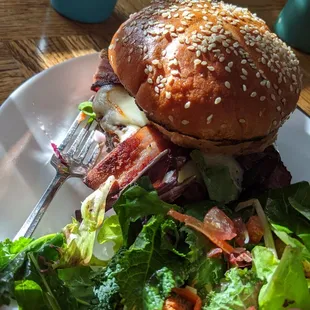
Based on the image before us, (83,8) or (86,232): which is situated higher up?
(83,8)

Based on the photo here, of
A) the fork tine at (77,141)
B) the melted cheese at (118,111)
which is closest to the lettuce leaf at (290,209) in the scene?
the melted cheese at (118,111)

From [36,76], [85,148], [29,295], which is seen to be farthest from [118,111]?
[29,295]

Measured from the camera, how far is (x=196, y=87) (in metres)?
1.38

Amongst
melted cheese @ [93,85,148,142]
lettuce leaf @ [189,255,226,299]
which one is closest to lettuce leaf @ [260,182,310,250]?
lettuce leaf @ [189,255,226,299]

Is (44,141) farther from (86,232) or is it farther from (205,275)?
(205,275)

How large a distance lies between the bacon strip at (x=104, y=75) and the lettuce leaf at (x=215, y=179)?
15.7 inches

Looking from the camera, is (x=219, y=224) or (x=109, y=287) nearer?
(x=109, y=287)

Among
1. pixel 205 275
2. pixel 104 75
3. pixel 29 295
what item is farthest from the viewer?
pixel 104 75

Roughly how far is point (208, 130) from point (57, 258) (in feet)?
1.64

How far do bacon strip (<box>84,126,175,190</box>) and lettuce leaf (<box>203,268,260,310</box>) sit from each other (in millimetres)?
397

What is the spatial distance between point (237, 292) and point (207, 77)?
1.76 feet

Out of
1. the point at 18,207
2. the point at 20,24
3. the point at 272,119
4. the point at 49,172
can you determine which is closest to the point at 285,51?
the point at 272,119

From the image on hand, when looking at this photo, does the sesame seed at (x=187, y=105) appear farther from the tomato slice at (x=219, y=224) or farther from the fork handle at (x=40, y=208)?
the fork handle at (x=40, y=208)

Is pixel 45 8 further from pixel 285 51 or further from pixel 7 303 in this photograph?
pixel 7 303
